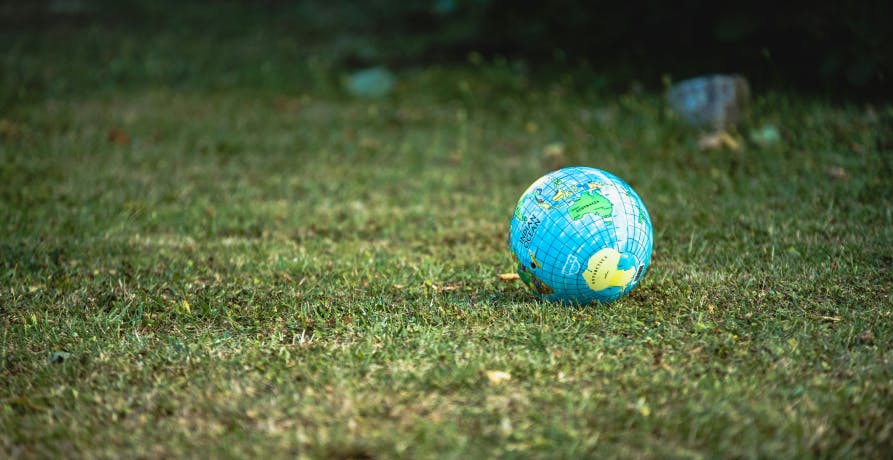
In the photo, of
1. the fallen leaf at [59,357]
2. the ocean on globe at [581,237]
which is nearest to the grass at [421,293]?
the fallen leaf at [59,357]

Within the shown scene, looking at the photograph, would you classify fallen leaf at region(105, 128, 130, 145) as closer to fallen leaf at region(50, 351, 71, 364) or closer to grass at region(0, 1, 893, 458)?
grass at region(0, 1, 893, 458)

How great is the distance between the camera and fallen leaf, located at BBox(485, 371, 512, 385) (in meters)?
2.91

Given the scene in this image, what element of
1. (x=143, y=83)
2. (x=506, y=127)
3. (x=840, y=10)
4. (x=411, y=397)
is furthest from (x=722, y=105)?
(x=143, y=83)

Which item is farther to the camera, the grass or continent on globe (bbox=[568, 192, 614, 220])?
continent on globe (bbox=[568, 192, 614, 220])

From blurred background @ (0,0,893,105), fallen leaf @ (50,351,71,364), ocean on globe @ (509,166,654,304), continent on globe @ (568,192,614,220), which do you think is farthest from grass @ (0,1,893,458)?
blurred background @ (0,0,893,105)

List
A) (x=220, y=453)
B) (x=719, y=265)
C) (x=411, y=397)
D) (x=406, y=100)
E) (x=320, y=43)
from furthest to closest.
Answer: (x=320, y=43)
(x=406, y=100)
(x=719, y=265)
(x=411, y=397)
(x=220, y=453)

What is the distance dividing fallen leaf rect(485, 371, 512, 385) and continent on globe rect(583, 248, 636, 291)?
709mm

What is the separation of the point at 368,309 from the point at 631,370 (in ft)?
4.35

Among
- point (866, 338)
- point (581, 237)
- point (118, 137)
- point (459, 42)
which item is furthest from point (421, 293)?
point (459, 42)

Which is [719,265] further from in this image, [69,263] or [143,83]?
[143,83]

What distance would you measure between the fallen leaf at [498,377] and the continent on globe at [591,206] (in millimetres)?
815

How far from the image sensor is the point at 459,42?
1126 cm

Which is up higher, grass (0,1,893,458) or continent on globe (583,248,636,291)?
continent on globe (583,248,636,291)

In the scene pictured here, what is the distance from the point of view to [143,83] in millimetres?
9516
